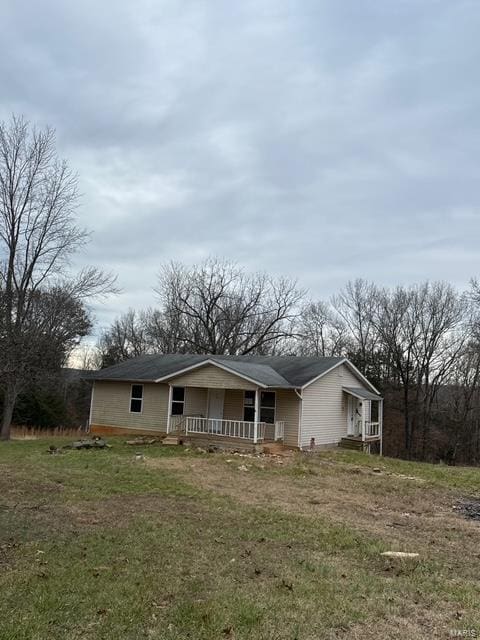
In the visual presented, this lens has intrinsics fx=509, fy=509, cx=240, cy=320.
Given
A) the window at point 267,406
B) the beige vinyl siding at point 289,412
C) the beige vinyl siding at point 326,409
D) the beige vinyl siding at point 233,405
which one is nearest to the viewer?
the beige vinyl siding at point 289,412

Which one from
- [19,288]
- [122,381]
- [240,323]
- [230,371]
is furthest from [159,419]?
[240,323]

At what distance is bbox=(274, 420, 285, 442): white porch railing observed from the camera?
19484 millimetres

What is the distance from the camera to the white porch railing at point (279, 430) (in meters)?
19.5

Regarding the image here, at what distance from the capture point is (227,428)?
786 inches

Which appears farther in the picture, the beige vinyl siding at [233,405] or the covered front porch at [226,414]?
the beige vinyl siding at [233,405]

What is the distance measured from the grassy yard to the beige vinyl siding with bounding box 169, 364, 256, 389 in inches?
283

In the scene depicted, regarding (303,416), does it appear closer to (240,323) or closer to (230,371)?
(230,371)

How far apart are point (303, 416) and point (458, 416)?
68.9ft

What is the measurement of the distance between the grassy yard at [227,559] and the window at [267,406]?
8.52 meters

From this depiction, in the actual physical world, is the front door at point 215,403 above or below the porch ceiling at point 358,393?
below

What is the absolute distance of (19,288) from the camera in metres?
21.4

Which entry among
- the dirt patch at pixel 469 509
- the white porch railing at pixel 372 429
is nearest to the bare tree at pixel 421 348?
the white porch railing at pixel 372 429

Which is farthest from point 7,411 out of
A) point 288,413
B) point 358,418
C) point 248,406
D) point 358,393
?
point 358,418

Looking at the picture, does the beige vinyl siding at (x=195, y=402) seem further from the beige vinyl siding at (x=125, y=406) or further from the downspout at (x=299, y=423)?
the downspout at (x=299, y=423)
